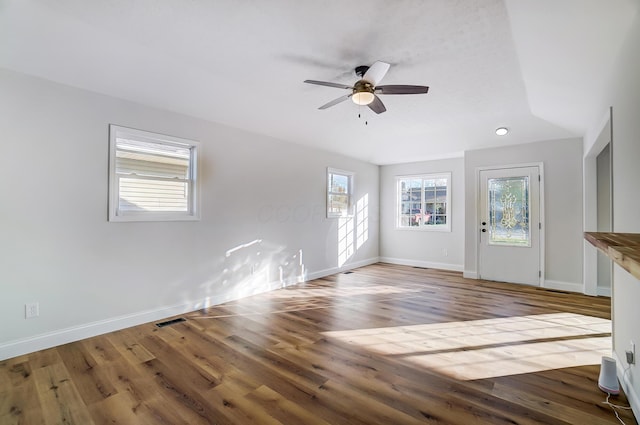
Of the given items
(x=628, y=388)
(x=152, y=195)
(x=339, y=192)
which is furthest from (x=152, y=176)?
(x=628, y=388)

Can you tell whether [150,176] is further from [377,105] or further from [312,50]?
[377,105]

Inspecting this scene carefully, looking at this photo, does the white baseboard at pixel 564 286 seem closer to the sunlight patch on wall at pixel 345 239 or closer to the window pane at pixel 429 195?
the window pane at pixel 429 195

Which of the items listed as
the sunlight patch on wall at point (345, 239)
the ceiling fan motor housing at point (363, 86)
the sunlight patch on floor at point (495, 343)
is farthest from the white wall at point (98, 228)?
the ceiling fan motor housing at point (363, 86)

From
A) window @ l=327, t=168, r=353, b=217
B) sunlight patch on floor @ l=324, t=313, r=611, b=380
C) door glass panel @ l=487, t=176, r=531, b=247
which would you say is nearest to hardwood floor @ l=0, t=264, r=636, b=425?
sunlight patch on floor @ l=324, t=313, r=611, b=380

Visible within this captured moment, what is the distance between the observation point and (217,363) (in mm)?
2518

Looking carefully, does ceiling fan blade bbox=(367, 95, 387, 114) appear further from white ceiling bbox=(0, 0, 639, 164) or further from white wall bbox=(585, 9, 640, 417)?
white wall bbox=(585, 9, 640, 417)

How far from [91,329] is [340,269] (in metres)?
4.32

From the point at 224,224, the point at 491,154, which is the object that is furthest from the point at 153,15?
the point at 491,154

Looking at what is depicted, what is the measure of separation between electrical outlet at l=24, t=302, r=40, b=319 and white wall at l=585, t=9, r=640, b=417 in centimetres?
467

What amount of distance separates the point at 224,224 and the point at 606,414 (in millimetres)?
4143

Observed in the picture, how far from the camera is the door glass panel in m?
5.23

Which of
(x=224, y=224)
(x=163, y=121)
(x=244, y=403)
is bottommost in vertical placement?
(x=244, y=403)

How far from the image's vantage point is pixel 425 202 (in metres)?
6.89

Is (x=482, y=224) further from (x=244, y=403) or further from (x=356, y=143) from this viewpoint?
(x=244, y=403)
